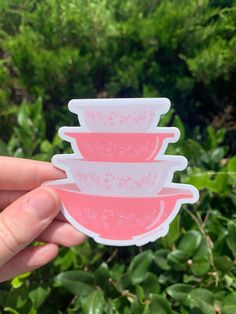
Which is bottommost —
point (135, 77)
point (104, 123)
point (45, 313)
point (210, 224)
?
point (45, 313)

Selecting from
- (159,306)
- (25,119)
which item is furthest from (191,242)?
(25,119)

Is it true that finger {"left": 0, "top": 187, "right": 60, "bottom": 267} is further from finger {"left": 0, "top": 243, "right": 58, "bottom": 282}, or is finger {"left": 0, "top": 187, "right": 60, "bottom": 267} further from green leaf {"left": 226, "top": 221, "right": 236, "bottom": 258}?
green leaf {"left": 226, "top": 221, "right": 236, "bottom": 258}

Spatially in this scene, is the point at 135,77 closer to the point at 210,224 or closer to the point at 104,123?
the point at 210,224

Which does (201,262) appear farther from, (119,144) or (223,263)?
(119,144)

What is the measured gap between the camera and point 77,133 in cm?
86

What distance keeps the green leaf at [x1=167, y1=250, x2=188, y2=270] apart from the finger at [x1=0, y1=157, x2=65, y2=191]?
13.4 inches

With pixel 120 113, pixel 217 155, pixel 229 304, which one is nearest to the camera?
pixel 120 113

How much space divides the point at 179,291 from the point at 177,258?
0.25ft

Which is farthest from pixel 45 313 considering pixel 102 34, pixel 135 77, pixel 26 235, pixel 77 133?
pixel 102 34

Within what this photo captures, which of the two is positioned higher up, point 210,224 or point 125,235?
point 125,235

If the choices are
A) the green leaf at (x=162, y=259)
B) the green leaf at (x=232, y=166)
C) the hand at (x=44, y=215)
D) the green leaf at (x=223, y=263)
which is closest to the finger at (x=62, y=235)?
the hand at (x=44, y=215)

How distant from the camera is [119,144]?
0.85 m

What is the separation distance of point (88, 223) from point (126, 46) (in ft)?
2.58

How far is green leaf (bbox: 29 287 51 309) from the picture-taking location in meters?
1.11
